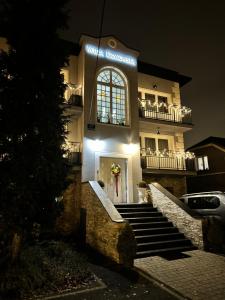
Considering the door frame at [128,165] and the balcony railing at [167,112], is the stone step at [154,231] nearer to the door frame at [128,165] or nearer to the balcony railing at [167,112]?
the door frame at [128,165]

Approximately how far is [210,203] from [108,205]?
461 centimetres

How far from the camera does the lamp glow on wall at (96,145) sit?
40.0 feet

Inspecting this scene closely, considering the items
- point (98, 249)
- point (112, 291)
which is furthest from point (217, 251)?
point (112, 291)

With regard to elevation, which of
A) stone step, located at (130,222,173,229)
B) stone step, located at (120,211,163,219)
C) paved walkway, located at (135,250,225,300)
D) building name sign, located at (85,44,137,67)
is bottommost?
paved walkway, located at (135,250,225,300)

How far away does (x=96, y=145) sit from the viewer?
1233cm

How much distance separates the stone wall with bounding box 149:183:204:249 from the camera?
8631 mm

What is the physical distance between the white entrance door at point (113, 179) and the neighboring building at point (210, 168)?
9.13 m

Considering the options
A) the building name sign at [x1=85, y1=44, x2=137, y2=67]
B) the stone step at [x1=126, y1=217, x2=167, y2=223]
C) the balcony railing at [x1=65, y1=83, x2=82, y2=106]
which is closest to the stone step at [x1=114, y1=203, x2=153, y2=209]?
the stone step at [x1=126, y1=217, x2=167, y2=223]

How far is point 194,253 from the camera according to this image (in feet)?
26.4

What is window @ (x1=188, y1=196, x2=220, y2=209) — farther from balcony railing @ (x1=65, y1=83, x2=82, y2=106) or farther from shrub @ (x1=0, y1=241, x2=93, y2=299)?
balcony railing @ (x1=65, y1=83, x2=82, y2=106)

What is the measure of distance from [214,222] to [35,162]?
6849 millimetres

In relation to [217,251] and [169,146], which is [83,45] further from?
[217,251]

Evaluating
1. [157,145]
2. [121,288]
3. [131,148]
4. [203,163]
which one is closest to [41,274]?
[121,288]

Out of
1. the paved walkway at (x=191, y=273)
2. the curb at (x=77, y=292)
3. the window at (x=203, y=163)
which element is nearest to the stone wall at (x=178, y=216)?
the paved walkway at (x=191, y=273)
